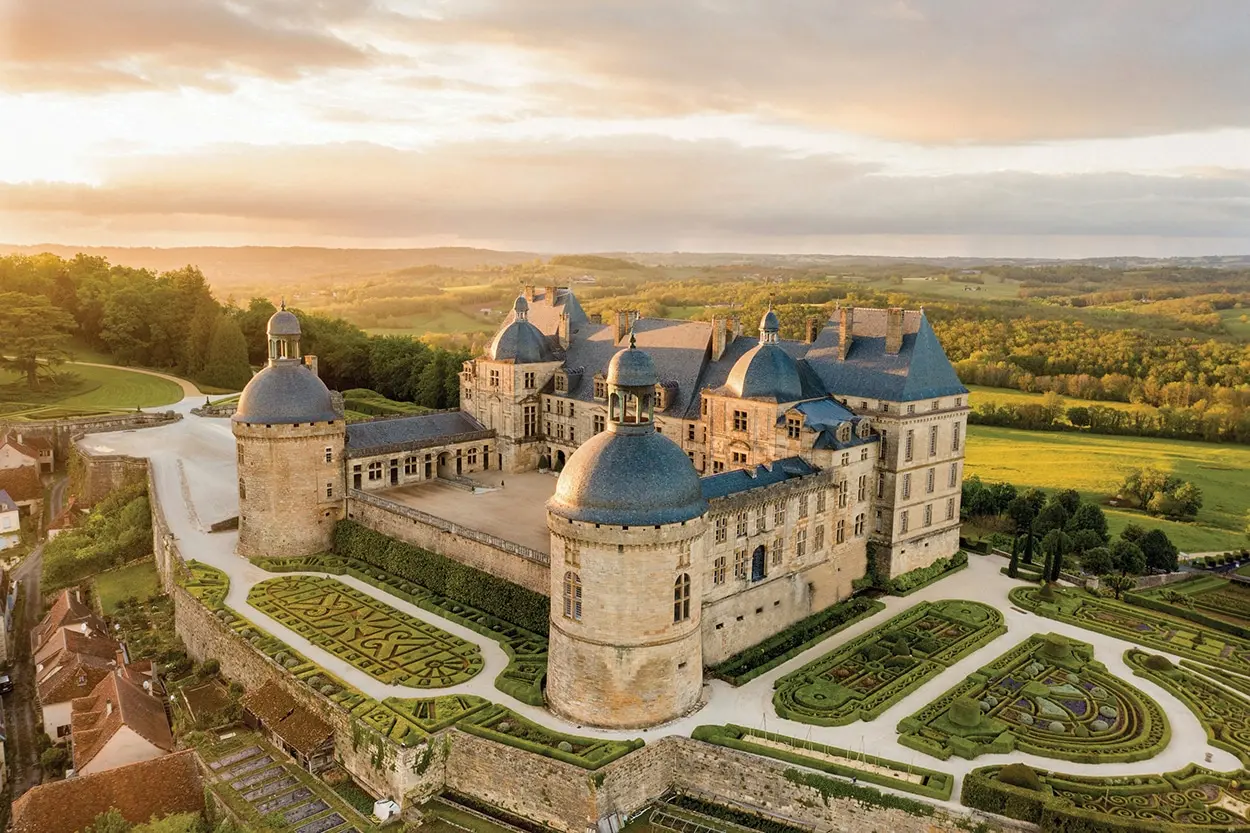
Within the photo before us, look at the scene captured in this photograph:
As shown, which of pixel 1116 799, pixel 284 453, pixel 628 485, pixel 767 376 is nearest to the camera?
pixel 1116 799

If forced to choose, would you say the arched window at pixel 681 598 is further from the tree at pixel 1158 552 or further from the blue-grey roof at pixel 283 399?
the tree at pixel 1158 552

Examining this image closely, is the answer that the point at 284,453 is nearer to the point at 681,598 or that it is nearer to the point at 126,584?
the point at 126,584

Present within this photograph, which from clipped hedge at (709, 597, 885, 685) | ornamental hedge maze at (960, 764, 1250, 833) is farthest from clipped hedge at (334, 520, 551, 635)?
ornamental hedge maze at (960, 764, 1250, 833)

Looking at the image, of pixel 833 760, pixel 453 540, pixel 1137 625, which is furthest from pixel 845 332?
pixel 833 760

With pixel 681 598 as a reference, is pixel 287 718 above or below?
below

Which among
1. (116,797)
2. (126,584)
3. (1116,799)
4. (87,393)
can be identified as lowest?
(126,584)

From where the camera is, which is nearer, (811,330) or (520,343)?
(811,330)

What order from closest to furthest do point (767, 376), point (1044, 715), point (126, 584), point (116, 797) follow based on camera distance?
point (116, 797) → point (1044, 715) → point (767, 376) → point (126, 584)
